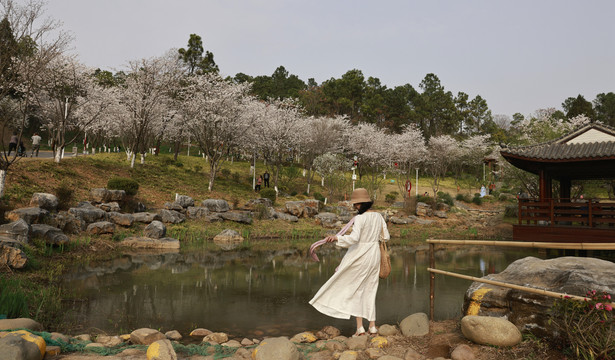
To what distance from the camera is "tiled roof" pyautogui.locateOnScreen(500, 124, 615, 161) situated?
522 inches

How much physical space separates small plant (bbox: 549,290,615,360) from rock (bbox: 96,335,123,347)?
4897 mm

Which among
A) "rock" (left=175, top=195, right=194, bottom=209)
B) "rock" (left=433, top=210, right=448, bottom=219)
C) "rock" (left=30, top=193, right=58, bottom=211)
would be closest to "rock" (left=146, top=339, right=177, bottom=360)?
"rock" (left=30, top=193, right=58, bottom=211)

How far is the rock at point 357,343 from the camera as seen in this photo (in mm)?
4562

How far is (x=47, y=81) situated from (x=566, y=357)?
27473 millimetres

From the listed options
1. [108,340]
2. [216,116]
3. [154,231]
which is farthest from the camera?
[216,116]

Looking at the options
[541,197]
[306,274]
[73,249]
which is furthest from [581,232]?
[73,249]

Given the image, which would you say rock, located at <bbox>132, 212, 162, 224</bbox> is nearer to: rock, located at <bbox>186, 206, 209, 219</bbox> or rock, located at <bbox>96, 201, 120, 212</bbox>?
rock, located at <bbox>96, 201, 120, 212</bbox>

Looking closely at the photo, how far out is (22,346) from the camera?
342 centimetres

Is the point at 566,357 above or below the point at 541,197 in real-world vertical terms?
below

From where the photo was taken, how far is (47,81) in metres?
22.8

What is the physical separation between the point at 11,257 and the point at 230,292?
15.5 feet

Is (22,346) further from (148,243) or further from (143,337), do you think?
(148,243)

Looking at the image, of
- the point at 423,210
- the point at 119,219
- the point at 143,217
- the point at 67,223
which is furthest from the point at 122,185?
the point at 423,210

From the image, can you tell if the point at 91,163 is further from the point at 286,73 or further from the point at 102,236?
the point at 286,73
